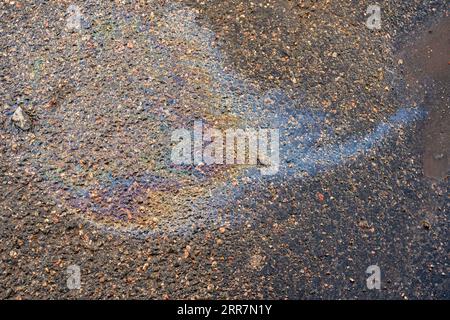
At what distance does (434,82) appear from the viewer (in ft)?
10.5

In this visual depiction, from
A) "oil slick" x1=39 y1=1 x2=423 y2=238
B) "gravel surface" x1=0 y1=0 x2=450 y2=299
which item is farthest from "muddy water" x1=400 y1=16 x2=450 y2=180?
"oil slick" x1=39 y1=1 x2=423 y2=238

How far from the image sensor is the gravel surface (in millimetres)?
2850

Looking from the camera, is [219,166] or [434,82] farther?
[434,82]

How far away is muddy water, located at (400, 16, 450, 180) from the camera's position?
3.09 m

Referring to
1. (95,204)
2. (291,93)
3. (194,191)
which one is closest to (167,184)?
(194,191)

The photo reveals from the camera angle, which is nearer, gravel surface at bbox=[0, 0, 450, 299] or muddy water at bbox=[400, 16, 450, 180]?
gravel surface at bbox=[0, 0, 450, 299]

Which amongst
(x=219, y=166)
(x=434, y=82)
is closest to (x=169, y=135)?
(x=219, y=166)

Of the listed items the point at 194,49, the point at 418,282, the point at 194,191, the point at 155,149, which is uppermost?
the point at 194,49

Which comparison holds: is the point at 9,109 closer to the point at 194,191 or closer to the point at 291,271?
the point at 194,191

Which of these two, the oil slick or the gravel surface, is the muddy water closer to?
the gravel surface

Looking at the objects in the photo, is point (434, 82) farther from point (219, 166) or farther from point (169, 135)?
point (169, 135)

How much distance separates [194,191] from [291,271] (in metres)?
0.72

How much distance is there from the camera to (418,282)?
2.96 metres

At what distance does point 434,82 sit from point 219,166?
147cm
